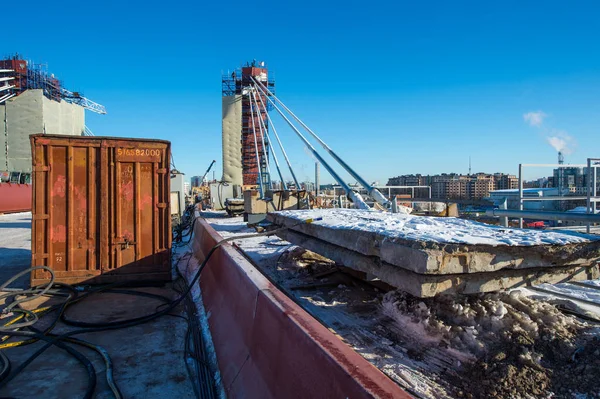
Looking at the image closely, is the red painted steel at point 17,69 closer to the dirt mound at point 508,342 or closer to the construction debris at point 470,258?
the construction debris at point 470,258

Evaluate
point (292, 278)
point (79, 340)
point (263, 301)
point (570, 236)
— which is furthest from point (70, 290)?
point (570, 236)

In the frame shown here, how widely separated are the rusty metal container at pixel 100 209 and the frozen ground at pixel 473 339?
410 cm

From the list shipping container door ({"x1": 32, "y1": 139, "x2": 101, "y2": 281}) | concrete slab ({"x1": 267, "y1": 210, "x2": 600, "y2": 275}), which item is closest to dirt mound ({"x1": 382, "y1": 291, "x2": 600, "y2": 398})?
concrete slab ({"x1": 267, "y1": 210, "x2": 600, "y2": 275})

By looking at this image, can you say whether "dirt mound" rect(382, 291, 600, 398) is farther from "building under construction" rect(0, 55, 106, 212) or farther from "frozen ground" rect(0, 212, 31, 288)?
"building under construction" rect(0, 55, 106, 212)

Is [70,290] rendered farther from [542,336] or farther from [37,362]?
[542,336]

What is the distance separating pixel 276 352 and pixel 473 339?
5.50ft

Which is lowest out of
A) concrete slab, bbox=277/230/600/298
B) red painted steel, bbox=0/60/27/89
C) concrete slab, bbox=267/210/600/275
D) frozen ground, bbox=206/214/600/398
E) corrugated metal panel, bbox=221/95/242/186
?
frozen ground, bbox=206/214/600/398

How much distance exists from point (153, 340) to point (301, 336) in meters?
3.03

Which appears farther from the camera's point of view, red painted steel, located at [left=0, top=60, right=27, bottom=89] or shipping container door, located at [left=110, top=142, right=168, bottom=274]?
red painted steel, located at [left=0, top=60, right=27, bottom=89]

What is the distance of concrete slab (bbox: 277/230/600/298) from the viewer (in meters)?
3.00

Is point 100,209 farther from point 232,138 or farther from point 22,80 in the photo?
point 22,80

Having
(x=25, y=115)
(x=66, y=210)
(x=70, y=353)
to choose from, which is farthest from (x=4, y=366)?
(x=25, y=115)

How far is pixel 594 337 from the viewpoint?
10.3 ft

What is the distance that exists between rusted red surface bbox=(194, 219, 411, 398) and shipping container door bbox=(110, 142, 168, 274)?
2.98m
